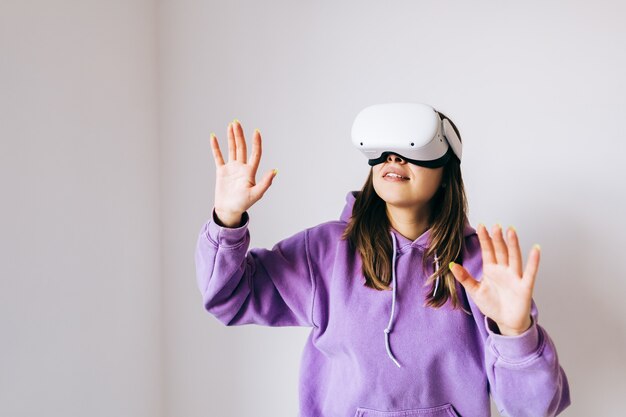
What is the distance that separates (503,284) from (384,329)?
8.3 inches

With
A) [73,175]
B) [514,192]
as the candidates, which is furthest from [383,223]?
[73,175]

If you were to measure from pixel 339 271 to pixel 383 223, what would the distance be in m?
0.11

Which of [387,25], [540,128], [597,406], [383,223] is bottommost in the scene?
[597,406]

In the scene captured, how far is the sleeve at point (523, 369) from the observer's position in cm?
100

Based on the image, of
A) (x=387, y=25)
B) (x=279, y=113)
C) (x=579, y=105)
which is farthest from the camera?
(x=279, y=113)

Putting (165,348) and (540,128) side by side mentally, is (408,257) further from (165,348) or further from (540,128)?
(165,348)

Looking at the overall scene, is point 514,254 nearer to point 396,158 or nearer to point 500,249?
point 500,249

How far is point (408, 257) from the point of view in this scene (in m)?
1.14

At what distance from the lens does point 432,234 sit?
114cm

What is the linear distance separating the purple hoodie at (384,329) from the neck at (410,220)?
0.02m

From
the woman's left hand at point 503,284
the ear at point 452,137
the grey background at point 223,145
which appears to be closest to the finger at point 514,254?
the woman's left hand at point 503,284

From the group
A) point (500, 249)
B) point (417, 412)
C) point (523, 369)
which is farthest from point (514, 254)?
point (417, 412)

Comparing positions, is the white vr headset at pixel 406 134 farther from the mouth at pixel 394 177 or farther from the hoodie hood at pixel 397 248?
the hoodie hood at pixel 397 248

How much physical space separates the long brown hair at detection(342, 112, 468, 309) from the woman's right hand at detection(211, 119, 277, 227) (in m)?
0.19
